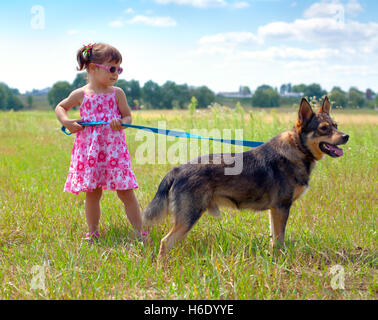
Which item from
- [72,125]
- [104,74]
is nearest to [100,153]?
[72,125]

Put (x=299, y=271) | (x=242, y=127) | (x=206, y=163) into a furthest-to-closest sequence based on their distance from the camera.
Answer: (x=242, y=127) < (x=206, y=163) < (x=299, y=271)

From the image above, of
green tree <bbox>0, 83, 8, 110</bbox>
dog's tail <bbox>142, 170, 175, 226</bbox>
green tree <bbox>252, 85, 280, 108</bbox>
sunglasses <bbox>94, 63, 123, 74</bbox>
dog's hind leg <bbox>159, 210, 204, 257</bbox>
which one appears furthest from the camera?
green tree <bbox>252, 85, 280, 108</bbox>

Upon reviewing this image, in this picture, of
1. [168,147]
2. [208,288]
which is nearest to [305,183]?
[208,288]

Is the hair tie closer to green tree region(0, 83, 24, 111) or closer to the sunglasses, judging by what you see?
the sunglasses

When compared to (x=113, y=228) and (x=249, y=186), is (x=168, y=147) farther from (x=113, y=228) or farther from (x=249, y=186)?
(x=249, y=186)

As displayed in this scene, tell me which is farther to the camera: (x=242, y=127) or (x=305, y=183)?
(x=242, y=127)

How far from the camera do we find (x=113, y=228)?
13.8ft

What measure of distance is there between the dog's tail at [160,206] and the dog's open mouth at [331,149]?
155cm

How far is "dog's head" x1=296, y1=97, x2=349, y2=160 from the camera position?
355 centimetres

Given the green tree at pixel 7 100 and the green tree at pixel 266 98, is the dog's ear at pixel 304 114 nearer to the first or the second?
the green tree at pixel 7 100

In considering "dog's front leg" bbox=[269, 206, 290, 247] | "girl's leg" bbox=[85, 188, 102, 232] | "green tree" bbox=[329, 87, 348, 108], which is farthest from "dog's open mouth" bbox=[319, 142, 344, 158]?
"green tree" bbox=[329, 87, 348, 108]

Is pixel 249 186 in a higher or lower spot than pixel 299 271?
higher
